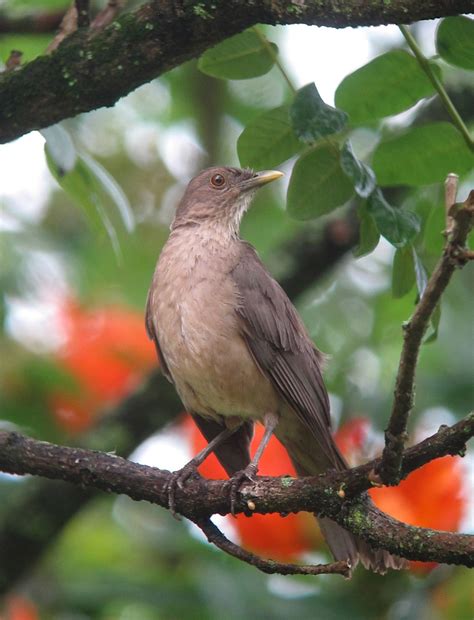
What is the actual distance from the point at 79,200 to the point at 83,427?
7.39 feet

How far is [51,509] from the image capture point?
6.29 meters

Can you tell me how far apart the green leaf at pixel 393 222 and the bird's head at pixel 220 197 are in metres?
2.33

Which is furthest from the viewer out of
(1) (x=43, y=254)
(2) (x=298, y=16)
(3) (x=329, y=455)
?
(1) (x=43, y=254)

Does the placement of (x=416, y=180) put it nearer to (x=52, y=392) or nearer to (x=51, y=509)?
(x=52, y=392)

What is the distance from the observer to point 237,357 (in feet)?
17.0

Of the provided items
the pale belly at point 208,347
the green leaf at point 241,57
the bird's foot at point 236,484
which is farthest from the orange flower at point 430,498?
the green leaf at point 241,57

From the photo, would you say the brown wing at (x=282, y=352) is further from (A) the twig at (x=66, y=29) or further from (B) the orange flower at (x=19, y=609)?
(B) the orange flower at (x=19, y=609)

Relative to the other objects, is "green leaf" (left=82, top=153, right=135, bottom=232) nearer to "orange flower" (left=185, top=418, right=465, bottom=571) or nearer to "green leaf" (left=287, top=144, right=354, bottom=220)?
"green leaf" (left=287, top=144, right=354, bottom=220)

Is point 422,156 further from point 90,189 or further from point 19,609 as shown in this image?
point 19,609

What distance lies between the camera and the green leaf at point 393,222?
3602mm

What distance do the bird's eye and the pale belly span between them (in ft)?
3.67

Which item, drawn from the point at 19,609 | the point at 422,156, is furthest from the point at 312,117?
the point at 19,609

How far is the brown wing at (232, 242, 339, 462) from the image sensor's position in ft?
16.9

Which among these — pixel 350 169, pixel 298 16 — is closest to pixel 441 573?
pixel 350 169
